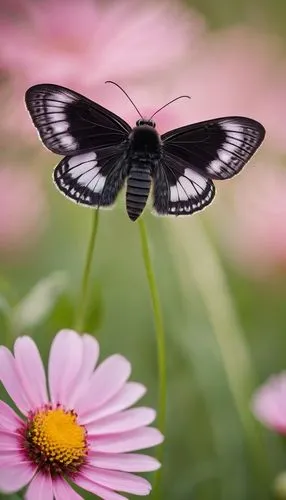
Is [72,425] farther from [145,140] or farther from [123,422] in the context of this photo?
[145,140]

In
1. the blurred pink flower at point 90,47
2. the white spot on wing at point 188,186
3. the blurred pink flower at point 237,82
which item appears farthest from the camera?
the blurred pink flower at point 237,82

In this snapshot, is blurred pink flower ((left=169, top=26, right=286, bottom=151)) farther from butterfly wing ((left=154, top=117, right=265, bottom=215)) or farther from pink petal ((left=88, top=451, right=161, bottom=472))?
pink petal ((left=88, top=451, right=161, bottom=472))

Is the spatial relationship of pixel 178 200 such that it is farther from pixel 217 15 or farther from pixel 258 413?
pixel 217 15

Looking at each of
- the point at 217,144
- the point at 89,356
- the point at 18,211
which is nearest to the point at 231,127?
the point at 217,144

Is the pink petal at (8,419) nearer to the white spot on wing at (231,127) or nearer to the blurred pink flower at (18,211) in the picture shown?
the white spot on wing at (231,127)

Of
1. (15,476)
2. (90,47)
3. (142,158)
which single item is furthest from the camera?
(90,47)

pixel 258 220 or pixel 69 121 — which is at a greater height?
pixel 258 220

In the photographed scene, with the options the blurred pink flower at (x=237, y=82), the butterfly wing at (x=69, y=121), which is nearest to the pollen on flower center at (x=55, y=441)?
the butterfly wing at (x=69, y=121)

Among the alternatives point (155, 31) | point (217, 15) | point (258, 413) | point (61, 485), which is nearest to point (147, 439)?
point (61, 485)

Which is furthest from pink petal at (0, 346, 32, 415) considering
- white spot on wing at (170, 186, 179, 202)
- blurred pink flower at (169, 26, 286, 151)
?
blurred pink flower at (169, 26, 286, 151)
